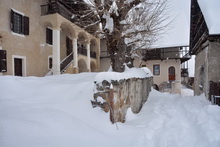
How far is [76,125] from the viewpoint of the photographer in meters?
2.94

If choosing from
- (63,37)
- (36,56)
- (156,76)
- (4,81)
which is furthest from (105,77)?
(156,76)

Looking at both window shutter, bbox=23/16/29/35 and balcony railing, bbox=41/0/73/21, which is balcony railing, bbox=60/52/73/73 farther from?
balcony railing, bbox=41/0/73/21

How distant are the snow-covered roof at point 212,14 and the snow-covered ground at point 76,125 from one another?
2.88 meters

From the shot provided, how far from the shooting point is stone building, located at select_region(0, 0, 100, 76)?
920 centimetres

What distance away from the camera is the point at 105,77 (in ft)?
11.9

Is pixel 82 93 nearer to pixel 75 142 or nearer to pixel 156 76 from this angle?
pixel 75 142

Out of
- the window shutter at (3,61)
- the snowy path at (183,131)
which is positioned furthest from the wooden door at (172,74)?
the window shutter at (3,61)

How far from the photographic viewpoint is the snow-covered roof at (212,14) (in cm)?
523

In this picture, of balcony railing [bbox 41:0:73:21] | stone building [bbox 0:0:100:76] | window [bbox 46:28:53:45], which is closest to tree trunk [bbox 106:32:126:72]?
stone building [bbox 0:0:100:76]

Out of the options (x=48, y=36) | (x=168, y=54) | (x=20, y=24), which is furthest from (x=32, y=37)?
(x=168, y=54)

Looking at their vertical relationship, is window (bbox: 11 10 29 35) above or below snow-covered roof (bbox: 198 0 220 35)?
above

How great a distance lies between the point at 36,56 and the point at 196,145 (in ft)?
38.2

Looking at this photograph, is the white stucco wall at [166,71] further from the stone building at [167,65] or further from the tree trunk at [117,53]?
the tree trunk at [117,53]

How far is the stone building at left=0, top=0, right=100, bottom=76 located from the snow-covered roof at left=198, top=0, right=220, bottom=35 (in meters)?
9.49
